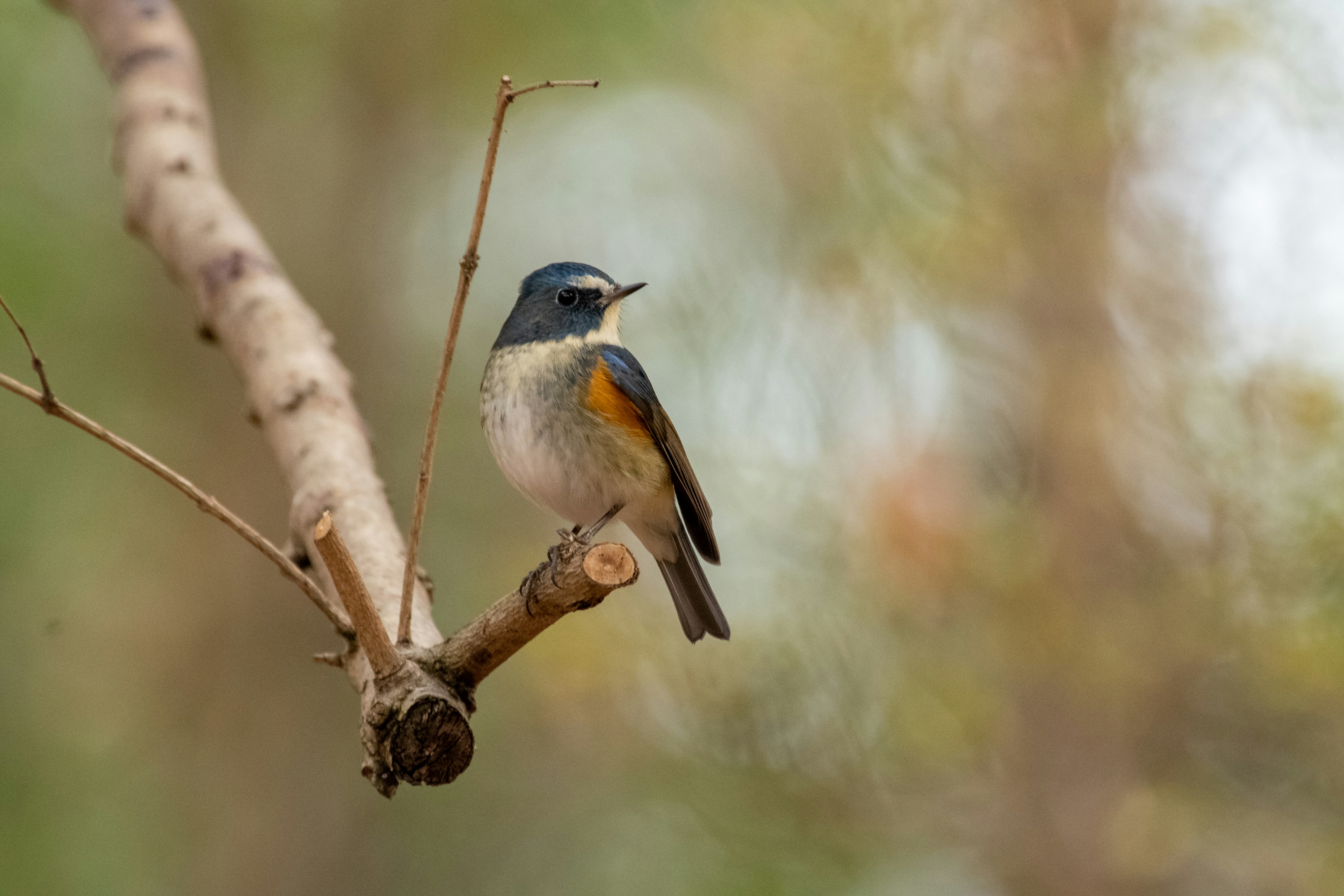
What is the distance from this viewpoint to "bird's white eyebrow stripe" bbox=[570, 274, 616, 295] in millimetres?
2859

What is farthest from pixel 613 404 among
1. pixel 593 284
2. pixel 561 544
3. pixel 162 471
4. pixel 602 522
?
pixel 162 471

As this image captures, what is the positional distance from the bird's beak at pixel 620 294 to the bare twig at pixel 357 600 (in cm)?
129

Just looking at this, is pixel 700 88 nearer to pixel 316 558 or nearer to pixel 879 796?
pixel 879 796

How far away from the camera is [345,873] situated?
4938 mm

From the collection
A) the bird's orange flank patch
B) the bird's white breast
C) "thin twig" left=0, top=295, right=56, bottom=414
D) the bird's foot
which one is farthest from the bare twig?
the bird's orange flank patch

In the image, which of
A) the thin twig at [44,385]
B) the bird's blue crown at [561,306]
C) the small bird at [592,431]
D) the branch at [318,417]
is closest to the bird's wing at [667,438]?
the small bird at [592,431]

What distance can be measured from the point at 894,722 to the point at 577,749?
1207 millimetres

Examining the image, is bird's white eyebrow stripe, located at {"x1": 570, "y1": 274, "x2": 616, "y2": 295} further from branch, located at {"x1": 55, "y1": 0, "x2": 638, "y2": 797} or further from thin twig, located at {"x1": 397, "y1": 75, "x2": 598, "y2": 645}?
thin twig, located at {"x1": 397, "y1": 75, "x2": 598, "y2": 645}

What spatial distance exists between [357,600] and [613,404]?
1.09 m

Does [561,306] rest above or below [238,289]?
above

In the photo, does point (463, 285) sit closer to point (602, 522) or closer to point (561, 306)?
point (602, 522)

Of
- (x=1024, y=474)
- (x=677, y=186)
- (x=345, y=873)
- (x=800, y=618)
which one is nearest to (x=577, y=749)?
(x=800, y=618)

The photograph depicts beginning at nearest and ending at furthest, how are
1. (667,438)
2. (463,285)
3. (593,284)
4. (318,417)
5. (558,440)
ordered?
(463,285) < (318,417) < (558,440) < (667,438) < (593,284)

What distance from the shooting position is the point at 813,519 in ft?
12.3
